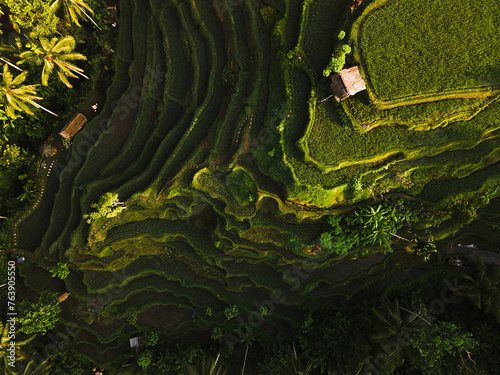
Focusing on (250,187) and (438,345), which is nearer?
(438,345)

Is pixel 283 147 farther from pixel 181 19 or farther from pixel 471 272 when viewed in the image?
pixel 471 272

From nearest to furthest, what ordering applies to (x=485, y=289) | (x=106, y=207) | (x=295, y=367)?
1. (x=106, y=207)
2. (x=485, y=289)
3. (x=295, y=367)

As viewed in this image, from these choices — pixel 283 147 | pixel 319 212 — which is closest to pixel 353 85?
pixel 283 147

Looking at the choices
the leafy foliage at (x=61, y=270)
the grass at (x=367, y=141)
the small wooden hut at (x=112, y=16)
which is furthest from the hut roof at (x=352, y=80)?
the leafy foliage at (x=61, y=270)

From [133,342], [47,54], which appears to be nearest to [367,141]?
[47,54]

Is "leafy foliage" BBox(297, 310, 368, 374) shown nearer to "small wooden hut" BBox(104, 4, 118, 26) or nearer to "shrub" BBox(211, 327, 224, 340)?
"shrub" BBox(211, 327, 224, 340)

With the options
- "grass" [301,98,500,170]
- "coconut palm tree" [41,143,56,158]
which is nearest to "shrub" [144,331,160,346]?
"coconut palm tree" [41,143,56,158]

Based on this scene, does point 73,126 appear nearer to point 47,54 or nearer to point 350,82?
point 47,54
